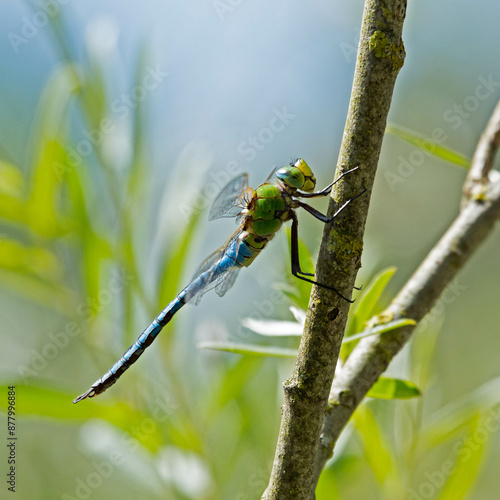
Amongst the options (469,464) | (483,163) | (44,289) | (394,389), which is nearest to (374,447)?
(469,464)

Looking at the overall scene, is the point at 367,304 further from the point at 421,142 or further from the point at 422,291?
the point at 421,142

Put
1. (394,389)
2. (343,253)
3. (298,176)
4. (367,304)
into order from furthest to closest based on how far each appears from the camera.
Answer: (298,176), (367,304), (394,389), (343,253)

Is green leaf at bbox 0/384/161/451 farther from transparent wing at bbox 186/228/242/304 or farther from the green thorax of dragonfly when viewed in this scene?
the green thorax of dragonfly

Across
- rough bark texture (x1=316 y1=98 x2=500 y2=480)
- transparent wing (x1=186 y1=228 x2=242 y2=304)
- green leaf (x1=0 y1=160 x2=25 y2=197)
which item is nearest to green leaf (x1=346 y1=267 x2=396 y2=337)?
rough bark texture (x1=316 y1=98 x2=500 y2=480)

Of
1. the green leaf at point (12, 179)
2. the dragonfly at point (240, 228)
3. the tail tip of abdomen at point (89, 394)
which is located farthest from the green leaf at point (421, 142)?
the green leaf at point (12, 179)

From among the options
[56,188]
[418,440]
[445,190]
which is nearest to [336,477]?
[418,440]

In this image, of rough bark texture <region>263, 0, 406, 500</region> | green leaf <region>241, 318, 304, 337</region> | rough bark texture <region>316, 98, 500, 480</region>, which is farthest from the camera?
green leaf <region>241, 318, 304, 337</region>

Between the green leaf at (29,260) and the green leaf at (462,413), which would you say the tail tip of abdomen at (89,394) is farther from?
the green leaf at (462,413)
